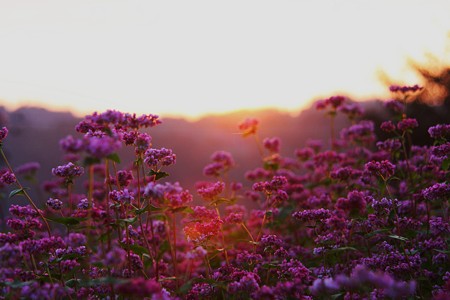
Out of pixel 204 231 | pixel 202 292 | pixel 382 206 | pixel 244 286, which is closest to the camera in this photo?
pixel 244 286

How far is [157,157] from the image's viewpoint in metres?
5.95

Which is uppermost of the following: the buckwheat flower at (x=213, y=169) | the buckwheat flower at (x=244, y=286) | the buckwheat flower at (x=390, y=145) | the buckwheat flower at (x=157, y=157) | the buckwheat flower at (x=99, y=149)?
the buckwheat flower at (x=99, y=149)

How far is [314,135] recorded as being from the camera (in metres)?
34.6

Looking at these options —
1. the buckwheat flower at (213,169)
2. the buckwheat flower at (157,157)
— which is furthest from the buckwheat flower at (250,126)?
the buckwheat flower at (157,157)

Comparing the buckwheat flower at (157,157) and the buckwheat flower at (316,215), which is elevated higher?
the buckwheat flower at (157,157)

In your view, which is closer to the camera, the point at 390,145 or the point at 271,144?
the point at 390,145

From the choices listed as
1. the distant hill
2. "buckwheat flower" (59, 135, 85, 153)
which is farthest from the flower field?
the distant hill

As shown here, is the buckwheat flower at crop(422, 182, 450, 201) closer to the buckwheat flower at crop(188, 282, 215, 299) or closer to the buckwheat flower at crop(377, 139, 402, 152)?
the buckwheat flower at crop(377, 139, 402, 152)

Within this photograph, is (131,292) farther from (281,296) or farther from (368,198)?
(368,198)

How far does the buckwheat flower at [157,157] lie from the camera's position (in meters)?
5.91

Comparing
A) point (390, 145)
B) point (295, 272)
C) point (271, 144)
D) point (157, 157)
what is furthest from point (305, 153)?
point (295, 272)

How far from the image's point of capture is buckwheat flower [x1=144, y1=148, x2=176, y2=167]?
591 cm

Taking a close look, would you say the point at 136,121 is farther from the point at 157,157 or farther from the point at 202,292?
the point at 202,292

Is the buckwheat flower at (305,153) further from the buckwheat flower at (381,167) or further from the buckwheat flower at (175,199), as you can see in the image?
the buckwheat flower at (175,199)
